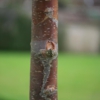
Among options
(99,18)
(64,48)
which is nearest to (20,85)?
(64,48)

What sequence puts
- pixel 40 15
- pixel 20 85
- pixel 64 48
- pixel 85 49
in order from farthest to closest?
pixel 85 49
pixel 64 48
pixel 20 85
pixel 40 15

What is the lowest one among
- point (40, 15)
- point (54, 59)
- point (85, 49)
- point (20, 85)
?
point (85, 49)

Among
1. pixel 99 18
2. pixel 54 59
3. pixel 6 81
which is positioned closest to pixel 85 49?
pixel 99 18

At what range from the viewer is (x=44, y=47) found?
266 cm

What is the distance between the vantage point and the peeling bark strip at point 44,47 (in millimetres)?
2650

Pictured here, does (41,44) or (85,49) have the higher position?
(41,44)

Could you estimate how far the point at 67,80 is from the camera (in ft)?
32.0

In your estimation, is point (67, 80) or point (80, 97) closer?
point (80, 97)

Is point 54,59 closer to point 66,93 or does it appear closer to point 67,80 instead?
point 66,93

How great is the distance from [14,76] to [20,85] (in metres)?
1.57

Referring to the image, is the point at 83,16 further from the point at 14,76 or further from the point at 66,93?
the point at 66,93

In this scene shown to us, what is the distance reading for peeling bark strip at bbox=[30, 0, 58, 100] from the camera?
265 cm

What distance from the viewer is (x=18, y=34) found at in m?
20.2

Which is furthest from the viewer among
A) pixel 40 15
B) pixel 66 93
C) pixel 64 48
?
pixel 64 48
